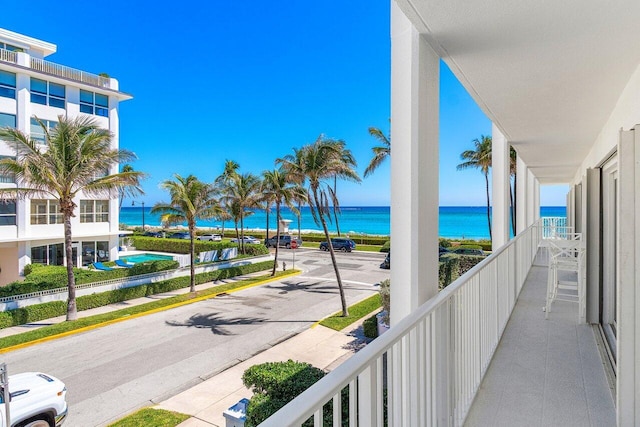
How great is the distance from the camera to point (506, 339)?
3.29 metres

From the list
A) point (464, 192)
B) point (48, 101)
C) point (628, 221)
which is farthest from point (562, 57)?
point (464, 192)

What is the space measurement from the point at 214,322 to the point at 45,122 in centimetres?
1237

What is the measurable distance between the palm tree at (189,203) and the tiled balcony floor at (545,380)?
12.8 metres

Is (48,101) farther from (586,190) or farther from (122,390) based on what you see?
(586,190)

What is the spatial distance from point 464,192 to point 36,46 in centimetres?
5615

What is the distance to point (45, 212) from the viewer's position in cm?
1548

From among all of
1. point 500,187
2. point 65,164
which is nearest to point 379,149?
point 500,187

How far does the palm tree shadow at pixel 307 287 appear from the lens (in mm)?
14320

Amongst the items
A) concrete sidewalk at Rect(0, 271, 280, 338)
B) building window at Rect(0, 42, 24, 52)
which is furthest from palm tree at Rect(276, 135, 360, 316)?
building window at Rect(0, 42, 24, 52)

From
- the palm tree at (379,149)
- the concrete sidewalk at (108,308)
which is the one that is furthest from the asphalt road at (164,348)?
the palm tree at (379,149)

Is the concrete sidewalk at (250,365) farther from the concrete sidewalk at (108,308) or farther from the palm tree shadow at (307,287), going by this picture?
the concrete sidewalk at (108,308)

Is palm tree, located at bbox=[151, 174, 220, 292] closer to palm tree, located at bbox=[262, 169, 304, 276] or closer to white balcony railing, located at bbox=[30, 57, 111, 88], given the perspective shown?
→ palm tree, located at bbox=[262, 169, 304, 276]

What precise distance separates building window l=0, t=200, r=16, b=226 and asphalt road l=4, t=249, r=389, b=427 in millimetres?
7945

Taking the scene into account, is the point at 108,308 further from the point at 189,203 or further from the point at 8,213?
the point at 8,213
